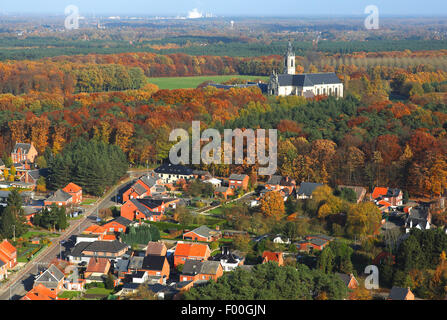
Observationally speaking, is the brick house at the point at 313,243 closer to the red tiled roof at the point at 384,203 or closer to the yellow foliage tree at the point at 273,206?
the yellow foliage tree at the point at 273,206

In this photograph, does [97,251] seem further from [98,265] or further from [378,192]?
[378,192]

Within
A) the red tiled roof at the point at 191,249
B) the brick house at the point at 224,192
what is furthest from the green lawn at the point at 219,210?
the red tiled roof at the point at 191,249

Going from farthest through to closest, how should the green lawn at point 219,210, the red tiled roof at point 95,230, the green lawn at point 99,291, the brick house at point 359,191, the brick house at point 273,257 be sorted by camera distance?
1. the brick house at point 359,191
2. the green lawn at point 219,210
3. the red tiled roof at point 95,230
4. the brick house at point 273,257
5. the green lawn at point 99,291

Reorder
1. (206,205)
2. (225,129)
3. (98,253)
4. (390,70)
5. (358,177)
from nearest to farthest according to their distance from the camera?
(98,253) < (206,205) < (358,177) < (225,129) < (390,70)

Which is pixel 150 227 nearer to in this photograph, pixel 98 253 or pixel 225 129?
pixel 98 253

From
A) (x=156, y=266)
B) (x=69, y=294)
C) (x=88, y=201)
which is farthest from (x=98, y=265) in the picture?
(x=88, y=201)

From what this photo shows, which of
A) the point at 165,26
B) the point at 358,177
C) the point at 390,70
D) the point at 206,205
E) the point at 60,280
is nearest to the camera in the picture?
the point at 60,280

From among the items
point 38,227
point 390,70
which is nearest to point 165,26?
point 390,70
